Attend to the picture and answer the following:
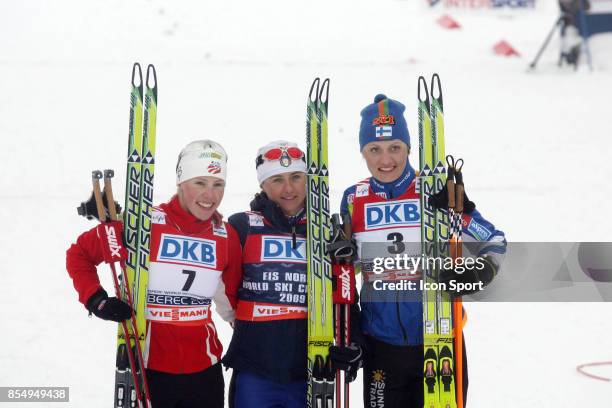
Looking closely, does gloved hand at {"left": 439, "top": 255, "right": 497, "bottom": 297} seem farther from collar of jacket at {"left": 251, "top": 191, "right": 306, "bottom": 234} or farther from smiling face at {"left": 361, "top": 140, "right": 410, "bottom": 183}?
collar of jacket at {"left": 251, "top": 191, "right": 306, "bottom": 234}

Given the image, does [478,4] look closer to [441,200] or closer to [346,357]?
[441,200]

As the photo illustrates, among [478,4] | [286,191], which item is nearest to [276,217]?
[286,191]

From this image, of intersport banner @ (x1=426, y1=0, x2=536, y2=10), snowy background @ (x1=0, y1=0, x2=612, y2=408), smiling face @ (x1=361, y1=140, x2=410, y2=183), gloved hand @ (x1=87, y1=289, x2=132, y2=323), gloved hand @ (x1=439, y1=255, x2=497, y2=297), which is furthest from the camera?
intersport banner @ (x1=426, y1=0, x2=536, y2=10)

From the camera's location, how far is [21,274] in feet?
23.5

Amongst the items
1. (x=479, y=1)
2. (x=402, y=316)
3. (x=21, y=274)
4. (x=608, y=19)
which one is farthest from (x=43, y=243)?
(x=479, y=1)

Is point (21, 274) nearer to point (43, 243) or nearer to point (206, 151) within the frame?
point (43, 243)

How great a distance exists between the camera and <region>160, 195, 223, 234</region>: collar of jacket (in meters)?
3.64

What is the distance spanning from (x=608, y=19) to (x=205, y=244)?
565 inches

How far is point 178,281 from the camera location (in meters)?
3.60

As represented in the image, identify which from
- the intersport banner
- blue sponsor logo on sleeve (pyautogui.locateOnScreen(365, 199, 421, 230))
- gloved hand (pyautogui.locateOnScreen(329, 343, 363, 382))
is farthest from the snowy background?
blue sponsor logo on sleeve (pyautogui.locateOnScreen(365, 199, 421, 230))

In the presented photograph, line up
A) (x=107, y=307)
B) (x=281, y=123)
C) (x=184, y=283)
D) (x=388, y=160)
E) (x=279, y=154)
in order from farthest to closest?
(x=281, y=123), (x=279, y=154), (x=388, y=160), (x=184, y=283), (x=107, y=307)

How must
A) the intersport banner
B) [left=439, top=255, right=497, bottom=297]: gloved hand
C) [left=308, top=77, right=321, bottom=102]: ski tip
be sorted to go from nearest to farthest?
[left=439, top=255, right=497, bottom=297]: gloved hand < [left=308, top=77, right=321, bottom=102]: ski tip < the intersport banner

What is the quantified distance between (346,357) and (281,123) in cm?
851

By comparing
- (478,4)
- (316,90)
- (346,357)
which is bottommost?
(346,357)
